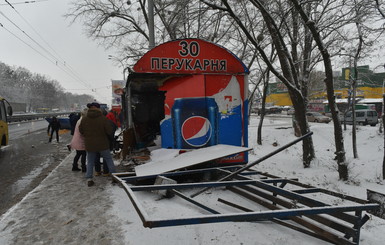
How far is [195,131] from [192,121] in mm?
233

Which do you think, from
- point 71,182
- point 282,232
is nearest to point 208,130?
point 282,232

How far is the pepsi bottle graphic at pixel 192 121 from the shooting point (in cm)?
547

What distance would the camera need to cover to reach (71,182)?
6254mm

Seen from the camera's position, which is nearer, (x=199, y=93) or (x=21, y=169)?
(x=199, y=93)

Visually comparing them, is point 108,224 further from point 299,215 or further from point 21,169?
point 21,169

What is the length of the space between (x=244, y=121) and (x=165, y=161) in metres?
2.08

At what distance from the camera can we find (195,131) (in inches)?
216

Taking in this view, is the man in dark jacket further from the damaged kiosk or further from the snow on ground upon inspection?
the damaged kiosk

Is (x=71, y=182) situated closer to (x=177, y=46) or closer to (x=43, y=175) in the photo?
(x=43, y=175)

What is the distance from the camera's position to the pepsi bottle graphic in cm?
547

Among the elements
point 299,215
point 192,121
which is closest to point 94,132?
point 192,121

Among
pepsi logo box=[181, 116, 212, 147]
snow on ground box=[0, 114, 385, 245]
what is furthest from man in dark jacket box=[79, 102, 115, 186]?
pepsi logo box=[181, 116, 212, 147]

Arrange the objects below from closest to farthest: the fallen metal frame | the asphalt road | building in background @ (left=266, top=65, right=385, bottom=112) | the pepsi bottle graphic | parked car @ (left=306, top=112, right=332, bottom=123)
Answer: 1. the fallen metal frame
2. the pepsi bottle graphic
3. the asphalt road
4. building in background @ (left=266, top=65, right=385, bottom=112)
5. parked car @ (left=306, top=112, right=332, bottom=123)

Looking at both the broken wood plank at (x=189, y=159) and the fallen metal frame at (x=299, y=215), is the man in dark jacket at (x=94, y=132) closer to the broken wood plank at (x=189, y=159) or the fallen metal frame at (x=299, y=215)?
the broken wood plank at (x=189, y=159)
